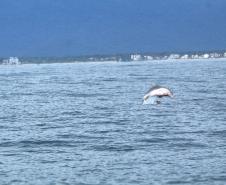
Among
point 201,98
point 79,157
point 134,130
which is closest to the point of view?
point 79,157

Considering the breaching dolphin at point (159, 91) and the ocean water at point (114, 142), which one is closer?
the ocean water at point (114, 142)

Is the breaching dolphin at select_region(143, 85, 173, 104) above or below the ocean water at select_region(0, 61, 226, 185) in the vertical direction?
above

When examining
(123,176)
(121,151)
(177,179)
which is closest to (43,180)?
(123,176)

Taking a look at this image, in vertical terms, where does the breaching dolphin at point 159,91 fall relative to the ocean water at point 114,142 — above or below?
above

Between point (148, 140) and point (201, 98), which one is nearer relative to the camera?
point (148, 140)

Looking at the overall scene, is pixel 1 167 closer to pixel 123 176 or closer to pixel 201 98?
pixel 123 176

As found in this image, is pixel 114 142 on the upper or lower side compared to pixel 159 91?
lower

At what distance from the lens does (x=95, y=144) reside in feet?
117

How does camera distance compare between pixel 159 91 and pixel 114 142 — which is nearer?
pixel 114 142

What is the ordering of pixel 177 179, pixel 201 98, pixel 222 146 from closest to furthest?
pixel 177 179 → pixel 222 146 → pixel 201 98

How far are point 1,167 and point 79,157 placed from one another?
11.5 ft

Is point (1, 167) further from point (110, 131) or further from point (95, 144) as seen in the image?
point (110, 131)

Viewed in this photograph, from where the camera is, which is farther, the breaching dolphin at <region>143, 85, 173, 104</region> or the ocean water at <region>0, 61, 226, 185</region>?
the breaching dolphin at <region>143, 85, 173, 104</region>

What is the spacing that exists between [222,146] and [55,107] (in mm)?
25532
